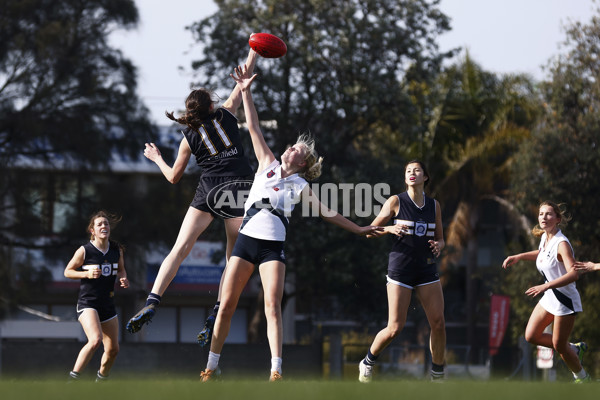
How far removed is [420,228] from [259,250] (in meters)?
1.88

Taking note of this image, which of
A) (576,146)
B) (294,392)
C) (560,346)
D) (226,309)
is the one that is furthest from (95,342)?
(576,146)

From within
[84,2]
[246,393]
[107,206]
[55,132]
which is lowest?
[246,393]

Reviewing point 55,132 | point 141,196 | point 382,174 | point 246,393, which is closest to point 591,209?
point 382,174

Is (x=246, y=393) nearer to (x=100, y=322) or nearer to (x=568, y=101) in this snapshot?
(x=100, y=322)

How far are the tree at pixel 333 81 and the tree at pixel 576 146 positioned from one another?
4.05 m

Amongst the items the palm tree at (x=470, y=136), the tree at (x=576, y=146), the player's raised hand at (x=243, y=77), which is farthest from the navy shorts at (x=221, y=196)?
the palm tree at (x=470, y=136)

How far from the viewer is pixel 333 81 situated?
87.1ft

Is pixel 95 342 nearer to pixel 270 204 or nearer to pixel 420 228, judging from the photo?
pixel 270 204

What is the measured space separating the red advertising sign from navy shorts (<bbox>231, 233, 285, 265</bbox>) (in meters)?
22.7

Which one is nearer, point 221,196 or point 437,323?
point 221,196

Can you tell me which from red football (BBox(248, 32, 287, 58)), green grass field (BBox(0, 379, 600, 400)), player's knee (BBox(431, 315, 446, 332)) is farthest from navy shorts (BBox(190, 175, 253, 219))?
green grass field (BBox(0, 379, 600, 400))

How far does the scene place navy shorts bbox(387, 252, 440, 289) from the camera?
918cm

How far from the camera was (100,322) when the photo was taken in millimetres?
10367

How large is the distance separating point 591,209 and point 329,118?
7484mm
